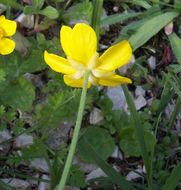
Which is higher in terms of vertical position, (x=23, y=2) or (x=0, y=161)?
(x=23, y=2)

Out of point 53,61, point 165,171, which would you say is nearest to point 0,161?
point 165,171

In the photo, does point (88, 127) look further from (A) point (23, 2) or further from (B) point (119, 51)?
(B) point (119, 51)

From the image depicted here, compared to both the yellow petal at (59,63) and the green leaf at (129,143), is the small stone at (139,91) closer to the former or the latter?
the green leaf at (129,143)

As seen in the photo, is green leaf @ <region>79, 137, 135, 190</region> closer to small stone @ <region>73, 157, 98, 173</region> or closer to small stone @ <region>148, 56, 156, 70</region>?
small stone @ <region>73, 157, 98, 173</region>

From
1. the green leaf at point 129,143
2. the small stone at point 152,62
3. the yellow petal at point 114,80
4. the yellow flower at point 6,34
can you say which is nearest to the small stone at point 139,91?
the small stone at point 152,62

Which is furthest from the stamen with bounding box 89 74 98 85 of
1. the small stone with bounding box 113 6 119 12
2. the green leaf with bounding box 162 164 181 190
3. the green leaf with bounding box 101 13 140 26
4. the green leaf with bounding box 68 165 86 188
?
the small stone with bounding box 113 6 119 12

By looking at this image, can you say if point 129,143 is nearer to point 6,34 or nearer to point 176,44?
point 176,44
